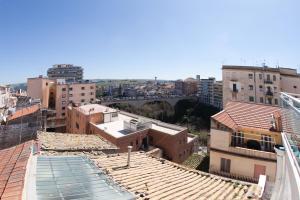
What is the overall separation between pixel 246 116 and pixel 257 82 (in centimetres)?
3014

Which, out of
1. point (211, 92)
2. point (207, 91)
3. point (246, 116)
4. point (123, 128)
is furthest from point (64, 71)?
point (246, 116)

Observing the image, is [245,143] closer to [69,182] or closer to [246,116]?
[246,116]

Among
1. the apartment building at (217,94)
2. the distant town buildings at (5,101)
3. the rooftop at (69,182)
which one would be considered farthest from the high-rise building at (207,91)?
the rooftop at (69,182)

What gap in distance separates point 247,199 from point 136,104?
2859 inches

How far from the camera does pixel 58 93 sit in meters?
52.2

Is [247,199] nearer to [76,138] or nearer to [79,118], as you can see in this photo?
[76,138]

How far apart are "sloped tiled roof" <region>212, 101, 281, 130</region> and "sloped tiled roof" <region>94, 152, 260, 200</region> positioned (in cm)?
594

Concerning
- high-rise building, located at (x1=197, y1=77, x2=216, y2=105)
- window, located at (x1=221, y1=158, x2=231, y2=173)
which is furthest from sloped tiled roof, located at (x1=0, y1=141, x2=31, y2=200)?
high-rise building, located at (x1=197, y1=77, x2=216, y2=105)

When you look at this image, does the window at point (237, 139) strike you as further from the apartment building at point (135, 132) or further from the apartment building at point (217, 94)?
the apartment building at point (217, 94)

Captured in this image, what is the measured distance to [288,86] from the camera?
40906 mm

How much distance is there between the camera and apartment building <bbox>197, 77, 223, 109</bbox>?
9569 cm

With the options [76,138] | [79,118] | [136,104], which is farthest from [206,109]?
[76,138]

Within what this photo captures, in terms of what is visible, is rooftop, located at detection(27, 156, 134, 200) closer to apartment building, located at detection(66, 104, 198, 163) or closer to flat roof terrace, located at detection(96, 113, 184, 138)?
apartment building, located at detection(66, 104, 198, 163)

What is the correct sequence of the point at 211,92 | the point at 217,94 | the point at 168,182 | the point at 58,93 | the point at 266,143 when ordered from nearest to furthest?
the point at 168,182 → the point at 266,143 → the point at 58,93 → the point at 217,94 → the point at 211,92
